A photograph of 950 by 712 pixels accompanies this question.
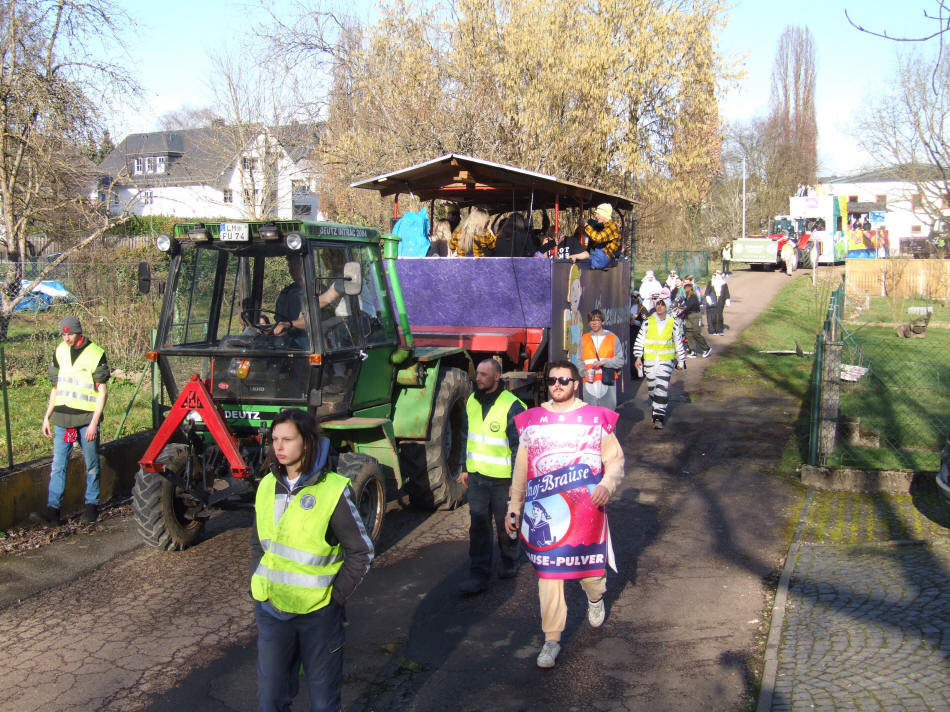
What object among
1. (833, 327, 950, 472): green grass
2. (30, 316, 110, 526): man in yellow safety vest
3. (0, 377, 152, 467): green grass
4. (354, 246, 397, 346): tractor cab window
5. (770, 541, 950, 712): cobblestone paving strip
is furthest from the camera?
(833, 327, 950, 472): green grass

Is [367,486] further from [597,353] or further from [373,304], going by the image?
[597,353]

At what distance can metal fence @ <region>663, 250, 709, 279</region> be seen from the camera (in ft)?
118

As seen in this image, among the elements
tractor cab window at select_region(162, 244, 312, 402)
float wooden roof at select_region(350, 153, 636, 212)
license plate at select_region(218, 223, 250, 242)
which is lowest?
tractor cab window at select_region(162, 244, 312, 402)

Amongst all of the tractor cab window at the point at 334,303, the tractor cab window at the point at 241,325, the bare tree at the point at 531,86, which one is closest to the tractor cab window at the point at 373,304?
the tractor cab window at the point at 334,303

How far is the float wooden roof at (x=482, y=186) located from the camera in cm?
1080

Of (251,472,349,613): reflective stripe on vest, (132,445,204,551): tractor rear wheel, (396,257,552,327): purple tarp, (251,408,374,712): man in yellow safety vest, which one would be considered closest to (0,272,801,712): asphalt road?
(132,445,204,551): tractor rear wheel

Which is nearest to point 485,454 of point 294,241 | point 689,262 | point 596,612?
point 596,612

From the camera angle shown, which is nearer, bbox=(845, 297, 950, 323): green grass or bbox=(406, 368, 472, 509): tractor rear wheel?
bbox=(406, 368, 472, 509): tractor rear wheel

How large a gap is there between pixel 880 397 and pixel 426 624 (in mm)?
10395

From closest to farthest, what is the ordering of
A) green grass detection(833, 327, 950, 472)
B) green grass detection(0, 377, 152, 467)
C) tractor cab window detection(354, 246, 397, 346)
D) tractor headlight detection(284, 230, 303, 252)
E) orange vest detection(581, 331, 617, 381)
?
tractor headlight detection(284, 230, 303, 252), tractor cab window detection(354, 246, 397, 346), green grass detection(0, 377, 152, 467), green grass detection(833, 327, 950, 472), orange vest detection(581, 331, 617, 381)

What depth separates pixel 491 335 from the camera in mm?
9781

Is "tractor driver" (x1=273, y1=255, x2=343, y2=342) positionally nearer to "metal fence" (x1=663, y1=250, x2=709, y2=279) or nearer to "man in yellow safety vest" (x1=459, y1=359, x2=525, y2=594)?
"man in yellow safety vest" (x1=459, y1=359, x2=525, y2=594)

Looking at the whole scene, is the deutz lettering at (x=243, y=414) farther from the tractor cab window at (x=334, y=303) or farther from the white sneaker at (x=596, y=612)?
the white sneaker at (x=596, y=612)

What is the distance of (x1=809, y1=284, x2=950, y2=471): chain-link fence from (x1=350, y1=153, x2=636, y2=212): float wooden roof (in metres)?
3.56
